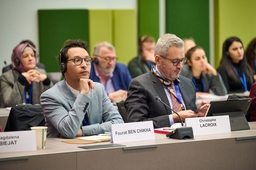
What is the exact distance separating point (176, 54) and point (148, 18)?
508 cm

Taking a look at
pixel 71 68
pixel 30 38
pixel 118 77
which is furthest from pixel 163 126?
pixel 30 38

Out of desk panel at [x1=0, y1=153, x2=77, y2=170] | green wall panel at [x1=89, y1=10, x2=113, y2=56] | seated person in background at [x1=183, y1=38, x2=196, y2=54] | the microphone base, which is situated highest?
green wall panel at [x1=89, y1=10, x2=113, y2=56]

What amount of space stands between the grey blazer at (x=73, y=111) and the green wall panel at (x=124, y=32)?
16.8 ft

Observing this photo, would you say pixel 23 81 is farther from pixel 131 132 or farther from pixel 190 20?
pixel 190 20

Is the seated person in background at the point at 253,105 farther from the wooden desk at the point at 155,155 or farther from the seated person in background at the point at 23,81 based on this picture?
the seated person in background at the point at 23,81

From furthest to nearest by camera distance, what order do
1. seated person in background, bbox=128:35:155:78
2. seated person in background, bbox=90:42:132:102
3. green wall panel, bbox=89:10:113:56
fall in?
green wall panel, bbox=89:10:113:56, seated person in background, bbox=128:35:155:78, seated person in background, bbox=90:42:132:102

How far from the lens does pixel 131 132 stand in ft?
9.32

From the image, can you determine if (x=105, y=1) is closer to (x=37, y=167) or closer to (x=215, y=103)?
(x=215, y=103)

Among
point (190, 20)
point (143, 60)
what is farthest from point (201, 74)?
point (190, 20)

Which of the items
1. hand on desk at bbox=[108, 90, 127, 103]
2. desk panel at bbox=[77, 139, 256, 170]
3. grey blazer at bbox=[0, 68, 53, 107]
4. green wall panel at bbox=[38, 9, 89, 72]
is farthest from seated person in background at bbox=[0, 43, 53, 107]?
desk panel at bbox=[77, 139, 256, 170]

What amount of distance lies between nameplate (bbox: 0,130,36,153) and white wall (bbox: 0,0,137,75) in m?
5.65

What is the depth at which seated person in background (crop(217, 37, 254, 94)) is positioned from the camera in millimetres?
6707

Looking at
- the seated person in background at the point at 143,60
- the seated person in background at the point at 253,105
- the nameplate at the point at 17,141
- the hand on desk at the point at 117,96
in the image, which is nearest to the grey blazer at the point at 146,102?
the seated person in background at the point at 253,105

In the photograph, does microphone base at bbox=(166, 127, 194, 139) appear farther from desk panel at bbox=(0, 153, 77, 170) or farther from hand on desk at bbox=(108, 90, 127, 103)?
hand on desk at bbox=(108, 90, 127, 103)
